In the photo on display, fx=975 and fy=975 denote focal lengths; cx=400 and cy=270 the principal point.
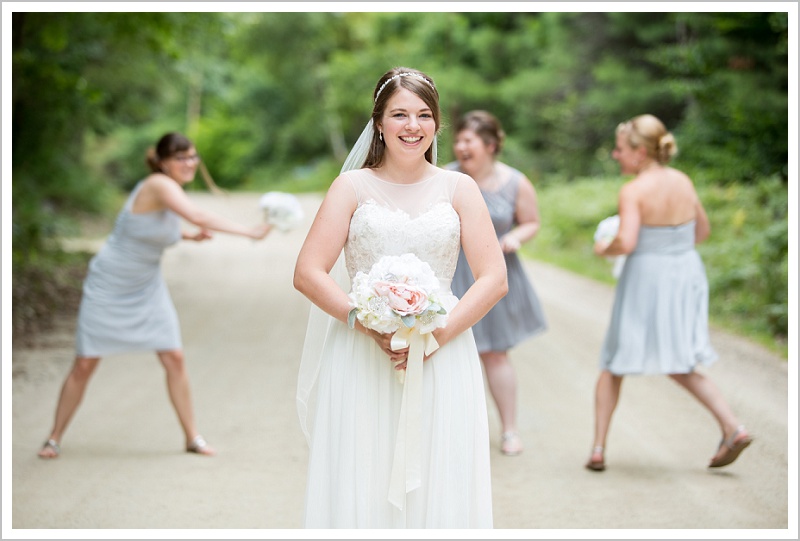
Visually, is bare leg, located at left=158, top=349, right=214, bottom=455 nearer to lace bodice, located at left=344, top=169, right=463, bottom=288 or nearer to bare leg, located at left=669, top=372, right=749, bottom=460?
lace bodice, located at left=344, top=169, right=463, bottom=288

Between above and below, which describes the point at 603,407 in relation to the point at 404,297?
below

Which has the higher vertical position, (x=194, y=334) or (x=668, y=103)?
(x=668, y=103)

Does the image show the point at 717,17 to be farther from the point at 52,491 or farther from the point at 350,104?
the point at 350,104

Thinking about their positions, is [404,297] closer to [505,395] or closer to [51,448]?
[505,395]

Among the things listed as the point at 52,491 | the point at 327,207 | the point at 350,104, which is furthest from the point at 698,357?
the point at 350,104

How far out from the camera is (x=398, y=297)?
11.4 ft

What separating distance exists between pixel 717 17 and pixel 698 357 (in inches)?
252

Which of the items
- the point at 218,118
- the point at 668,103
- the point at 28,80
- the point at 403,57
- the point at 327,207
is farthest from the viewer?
the point at 218,118

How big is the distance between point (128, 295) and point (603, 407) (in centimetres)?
324

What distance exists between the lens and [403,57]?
35.0m

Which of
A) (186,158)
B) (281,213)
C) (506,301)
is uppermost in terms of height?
(186,158)

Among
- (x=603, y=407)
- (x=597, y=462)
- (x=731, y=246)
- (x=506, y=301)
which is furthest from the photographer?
(x=731, y=246)

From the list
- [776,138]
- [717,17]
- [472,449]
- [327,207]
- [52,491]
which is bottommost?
[52,491]

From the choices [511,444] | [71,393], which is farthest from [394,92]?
[71,393]
